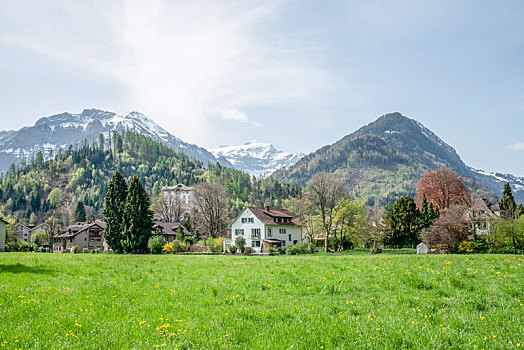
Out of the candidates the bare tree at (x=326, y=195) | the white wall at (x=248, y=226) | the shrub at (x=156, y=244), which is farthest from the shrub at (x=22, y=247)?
the bare tree at (x=326, y=195)

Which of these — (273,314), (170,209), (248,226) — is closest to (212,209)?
(248,226)

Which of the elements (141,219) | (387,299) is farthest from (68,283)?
(141,219)

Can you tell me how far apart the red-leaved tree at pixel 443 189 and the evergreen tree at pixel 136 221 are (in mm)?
55871

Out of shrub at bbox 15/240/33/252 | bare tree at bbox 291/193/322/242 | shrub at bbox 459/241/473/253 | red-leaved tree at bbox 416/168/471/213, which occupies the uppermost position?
red-leaved tree at bbox 416/168/471/213

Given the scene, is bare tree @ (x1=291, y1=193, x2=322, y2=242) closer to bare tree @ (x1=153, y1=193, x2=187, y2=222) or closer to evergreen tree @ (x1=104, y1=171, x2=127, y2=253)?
evergreen tree @ (x1=104, y1=171, x2=127, y2=253)

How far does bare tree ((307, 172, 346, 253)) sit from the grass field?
156 feet

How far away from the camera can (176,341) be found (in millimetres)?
7270

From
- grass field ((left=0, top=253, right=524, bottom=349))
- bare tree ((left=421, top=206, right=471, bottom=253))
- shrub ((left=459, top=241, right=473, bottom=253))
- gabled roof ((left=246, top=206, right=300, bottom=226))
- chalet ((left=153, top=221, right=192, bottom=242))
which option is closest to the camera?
grass field ((left=0, top=253, right=524, bottom=349))

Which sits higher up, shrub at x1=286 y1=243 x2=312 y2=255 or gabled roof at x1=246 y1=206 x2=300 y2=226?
gabled roof at x1=246 y1=206 x2=300 y2=226

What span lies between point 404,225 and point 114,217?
52.7 meters

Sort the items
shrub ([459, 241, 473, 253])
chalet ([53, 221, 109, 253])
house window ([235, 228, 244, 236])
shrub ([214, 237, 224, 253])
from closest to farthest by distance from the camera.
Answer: shrub ([459, 241, 473, 253]), shrub ([214, 237, 224, 253]), house window ([235, 228, 244, 236]), chalet ([53, 221, 109, 253])

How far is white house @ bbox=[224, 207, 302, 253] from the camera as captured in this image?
76.6 meters

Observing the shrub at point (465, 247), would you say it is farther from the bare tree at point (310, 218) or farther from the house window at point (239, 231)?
the house window at point (239, 231)

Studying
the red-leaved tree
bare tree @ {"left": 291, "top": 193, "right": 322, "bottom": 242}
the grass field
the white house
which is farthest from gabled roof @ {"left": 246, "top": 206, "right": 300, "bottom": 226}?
the grass field
